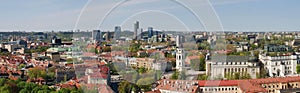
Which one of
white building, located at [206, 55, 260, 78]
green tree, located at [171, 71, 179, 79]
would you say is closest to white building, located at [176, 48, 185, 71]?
green tree, located at [171, 71, 179, 79]

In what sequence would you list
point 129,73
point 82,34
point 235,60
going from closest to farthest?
point 82,34, point 129,73, point 235,60

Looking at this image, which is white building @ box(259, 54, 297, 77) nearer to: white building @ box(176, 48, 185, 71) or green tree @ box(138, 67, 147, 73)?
white building @ box(176, 48, 185, 71)

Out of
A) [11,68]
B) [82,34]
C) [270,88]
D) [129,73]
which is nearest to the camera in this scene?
[82,34]

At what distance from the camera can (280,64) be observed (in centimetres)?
807

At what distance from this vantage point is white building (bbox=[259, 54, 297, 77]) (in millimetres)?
7965

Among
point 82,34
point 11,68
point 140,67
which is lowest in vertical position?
point 11,68

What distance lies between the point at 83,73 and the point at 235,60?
5.61 m

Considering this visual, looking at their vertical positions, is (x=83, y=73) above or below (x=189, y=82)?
above

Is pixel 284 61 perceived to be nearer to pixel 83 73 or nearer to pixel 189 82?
pixel 189 82

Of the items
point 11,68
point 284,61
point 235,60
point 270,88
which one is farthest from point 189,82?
point 11,68

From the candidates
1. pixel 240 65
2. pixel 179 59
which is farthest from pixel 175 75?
pixel 240 65

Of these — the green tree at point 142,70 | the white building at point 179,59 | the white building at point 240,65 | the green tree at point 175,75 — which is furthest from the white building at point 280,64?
the green tree at point 142,70

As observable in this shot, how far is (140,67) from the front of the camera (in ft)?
9.18

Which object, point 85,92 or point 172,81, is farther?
point 172,81
